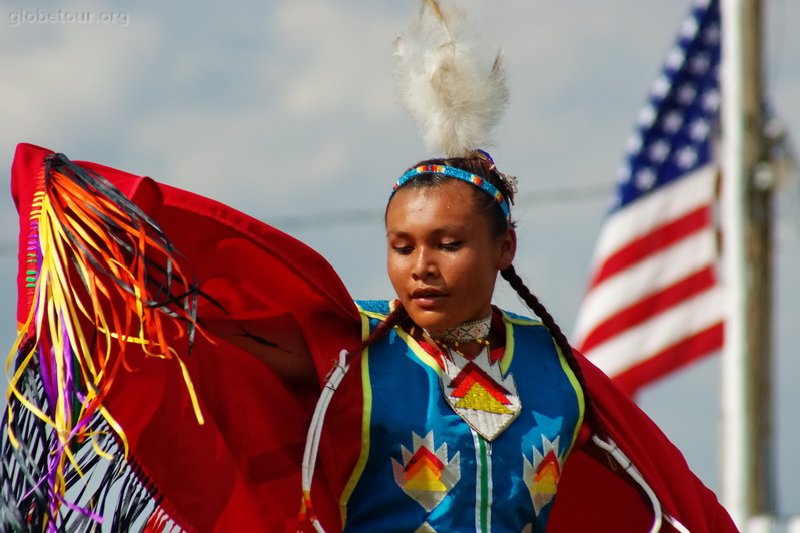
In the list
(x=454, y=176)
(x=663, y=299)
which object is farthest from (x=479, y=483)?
(x=663, y=299)

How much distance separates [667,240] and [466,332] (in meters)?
4.32

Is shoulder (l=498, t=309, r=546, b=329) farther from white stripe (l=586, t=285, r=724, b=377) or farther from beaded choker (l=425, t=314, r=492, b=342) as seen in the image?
white stripe (l=586, t=285, r=724, b=377)

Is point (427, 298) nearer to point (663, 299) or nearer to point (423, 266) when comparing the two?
point (423, 266)

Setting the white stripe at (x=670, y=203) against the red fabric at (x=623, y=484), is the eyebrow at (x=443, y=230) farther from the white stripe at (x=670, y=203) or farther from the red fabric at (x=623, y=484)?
the white stripe at (x=670, y=203)

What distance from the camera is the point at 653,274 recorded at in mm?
8242

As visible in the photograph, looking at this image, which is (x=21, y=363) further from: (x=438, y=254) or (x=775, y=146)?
(x=775, y=146)

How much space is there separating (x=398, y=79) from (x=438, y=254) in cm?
54

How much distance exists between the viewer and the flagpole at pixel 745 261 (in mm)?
7801

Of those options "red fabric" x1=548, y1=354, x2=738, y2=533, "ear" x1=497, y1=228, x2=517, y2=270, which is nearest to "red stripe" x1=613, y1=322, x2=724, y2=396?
"red fabric" x1=548, y1=354, x2=738, y2=533

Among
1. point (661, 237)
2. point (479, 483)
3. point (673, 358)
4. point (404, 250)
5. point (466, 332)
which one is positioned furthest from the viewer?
point (661, 237)

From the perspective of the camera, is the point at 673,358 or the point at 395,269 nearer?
the point at 395,269

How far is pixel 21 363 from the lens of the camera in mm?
3615

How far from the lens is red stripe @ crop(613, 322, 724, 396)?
8.11 m

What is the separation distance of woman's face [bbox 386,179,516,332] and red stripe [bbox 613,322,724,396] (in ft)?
13.8
